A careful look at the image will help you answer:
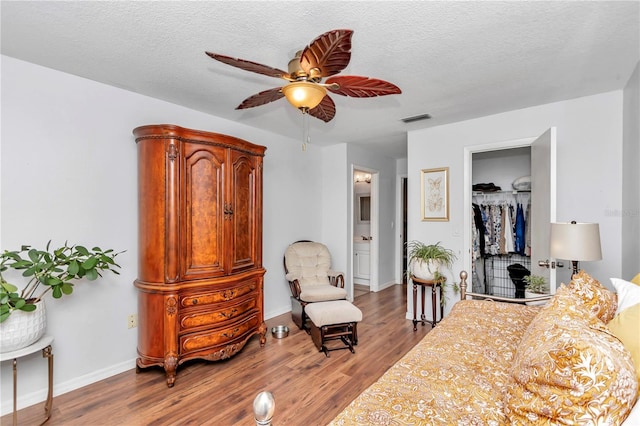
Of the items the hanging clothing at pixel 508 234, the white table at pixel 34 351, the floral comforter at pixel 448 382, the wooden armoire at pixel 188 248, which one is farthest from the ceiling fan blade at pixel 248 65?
the hanging clothing at pixel 508 234

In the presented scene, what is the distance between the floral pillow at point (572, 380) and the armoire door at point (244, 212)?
7.75 feet

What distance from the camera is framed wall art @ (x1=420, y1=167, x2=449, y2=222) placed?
376cm

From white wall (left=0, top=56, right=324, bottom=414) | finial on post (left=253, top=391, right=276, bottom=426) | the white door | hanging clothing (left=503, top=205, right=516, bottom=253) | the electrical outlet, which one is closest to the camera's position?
finial on post (left=253, top=391, right=276, bottom=426)

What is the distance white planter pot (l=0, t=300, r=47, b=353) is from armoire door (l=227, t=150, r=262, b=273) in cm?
134

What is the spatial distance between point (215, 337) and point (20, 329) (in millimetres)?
1295

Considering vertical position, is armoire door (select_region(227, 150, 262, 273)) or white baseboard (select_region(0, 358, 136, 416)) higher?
armoire door (select_region(227, 150, 262, 273))

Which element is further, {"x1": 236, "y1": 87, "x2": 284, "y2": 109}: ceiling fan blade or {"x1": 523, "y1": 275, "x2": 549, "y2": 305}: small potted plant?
{"x1": 523, "y1": 275, "x2": 549, "y2": 305}: small potted plant

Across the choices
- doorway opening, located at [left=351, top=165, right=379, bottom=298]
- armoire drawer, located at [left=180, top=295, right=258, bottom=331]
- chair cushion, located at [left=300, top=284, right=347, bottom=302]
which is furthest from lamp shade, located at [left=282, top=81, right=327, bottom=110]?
doorway opening, located at [left=351, top=165, right=379, bottom=298]

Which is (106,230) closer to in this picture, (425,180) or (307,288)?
(307,288)

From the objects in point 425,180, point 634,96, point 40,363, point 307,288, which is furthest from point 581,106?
point 40,363

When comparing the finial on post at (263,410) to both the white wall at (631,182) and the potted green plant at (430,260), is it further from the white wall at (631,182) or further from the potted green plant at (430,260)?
the potted green plant at (430,260)

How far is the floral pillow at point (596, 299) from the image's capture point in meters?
1.58

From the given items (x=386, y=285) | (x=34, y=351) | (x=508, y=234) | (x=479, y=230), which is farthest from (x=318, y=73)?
(x=386, y=285)

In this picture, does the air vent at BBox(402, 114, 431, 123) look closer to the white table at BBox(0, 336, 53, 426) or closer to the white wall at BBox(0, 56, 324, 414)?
the white wall at BBox(0, 56, 324, 414)
